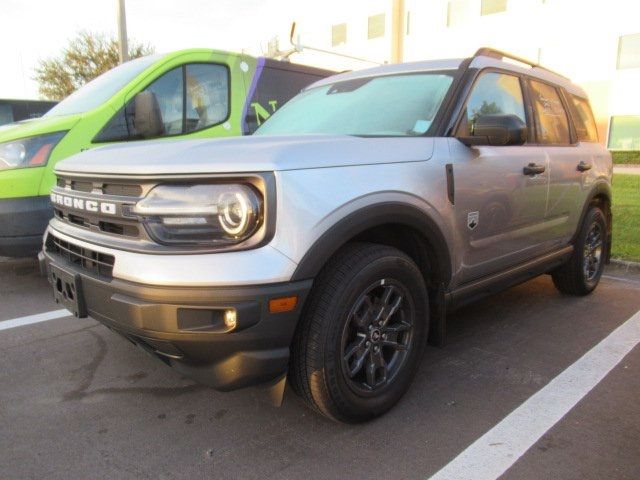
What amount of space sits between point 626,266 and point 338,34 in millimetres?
32202

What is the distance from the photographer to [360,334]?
243 cm

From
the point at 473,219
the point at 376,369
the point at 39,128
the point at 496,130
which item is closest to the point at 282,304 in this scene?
the point at 376,369

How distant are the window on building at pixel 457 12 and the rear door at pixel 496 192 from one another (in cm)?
2729

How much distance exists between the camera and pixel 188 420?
2559 mm

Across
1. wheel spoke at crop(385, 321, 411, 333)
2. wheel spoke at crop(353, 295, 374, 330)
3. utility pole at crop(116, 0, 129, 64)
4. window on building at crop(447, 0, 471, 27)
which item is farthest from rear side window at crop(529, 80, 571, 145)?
window on building at crop(447, 0, 471, 27)

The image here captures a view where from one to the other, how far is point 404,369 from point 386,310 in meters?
0.36

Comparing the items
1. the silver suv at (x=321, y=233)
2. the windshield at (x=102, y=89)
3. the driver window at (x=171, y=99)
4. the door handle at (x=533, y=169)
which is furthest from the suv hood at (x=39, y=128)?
Result: the door handle at (x=533, y=169)

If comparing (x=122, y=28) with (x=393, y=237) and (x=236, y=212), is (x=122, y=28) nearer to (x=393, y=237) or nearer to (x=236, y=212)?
(x=393, y=237)

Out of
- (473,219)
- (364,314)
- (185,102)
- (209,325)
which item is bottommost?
(364,314)

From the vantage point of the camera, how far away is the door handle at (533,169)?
3.30 metres

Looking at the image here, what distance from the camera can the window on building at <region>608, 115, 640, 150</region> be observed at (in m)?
23.7

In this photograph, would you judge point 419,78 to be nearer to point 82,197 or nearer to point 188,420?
point 82,197

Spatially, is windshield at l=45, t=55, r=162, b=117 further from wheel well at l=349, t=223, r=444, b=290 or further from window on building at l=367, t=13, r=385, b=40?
window on building at l=367, t=13, r=385, b=40

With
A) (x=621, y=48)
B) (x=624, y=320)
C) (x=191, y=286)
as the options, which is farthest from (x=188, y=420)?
Result: (x=621, y=48)
